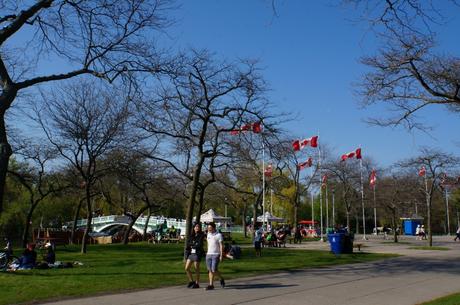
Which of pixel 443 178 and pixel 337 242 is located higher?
pixel 443 178

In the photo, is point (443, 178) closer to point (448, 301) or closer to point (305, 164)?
point (305, 164)

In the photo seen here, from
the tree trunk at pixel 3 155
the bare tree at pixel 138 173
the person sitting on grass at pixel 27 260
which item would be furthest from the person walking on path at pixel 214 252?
the bare tree at pixel 138 173

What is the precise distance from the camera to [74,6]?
1316 centimetres

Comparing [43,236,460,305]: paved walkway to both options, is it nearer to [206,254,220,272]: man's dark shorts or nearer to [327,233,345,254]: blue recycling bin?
[206,254,220,272]: man's dark shorts

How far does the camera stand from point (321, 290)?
1398cm

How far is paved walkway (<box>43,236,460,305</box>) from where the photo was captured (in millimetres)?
12195

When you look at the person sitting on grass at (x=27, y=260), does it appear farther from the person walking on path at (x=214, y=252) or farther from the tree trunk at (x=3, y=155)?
the person walking on path at (x=214, y=252)

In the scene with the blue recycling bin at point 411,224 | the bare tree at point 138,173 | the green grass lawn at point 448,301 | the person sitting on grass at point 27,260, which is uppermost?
the bare tree at point 138,173

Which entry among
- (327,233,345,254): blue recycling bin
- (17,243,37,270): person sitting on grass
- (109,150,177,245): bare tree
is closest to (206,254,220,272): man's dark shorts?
(17,243,37,270): person sitting on grass

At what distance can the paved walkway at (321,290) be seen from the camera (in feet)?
40.0

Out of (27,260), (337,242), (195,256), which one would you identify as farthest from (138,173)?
(195,256)

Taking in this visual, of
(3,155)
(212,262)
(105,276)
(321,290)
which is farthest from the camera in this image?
(105,276)

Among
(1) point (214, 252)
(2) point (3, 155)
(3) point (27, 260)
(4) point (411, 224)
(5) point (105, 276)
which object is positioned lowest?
(5) point (105, 276)

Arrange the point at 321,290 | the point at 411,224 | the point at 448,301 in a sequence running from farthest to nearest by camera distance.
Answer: the point at 411,224
the point at 321,290
the point at 448,301
